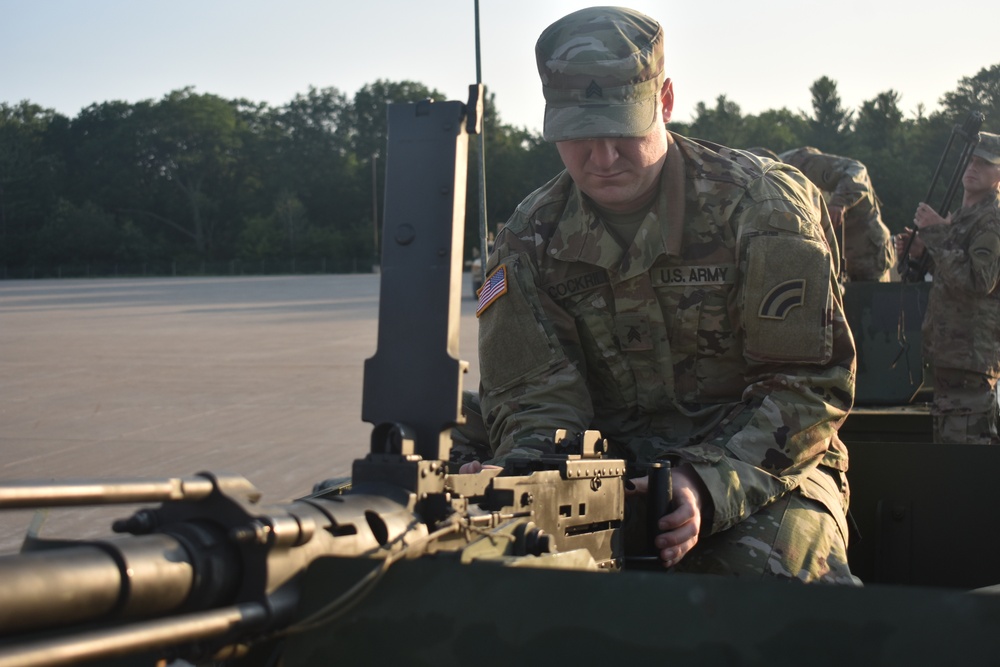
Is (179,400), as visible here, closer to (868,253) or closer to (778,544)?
(868,253)

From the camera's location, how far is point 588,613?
1.82 m

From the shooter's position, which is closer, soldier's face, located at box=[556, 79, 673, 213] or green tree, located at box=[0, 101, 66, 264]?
soldier's face, located at box=[556, 79, 673, 213]

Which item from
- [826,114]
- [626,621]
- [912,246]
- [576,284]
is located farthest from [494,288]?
[826,114]

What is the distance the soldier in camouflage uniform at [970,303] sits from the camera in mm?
7520

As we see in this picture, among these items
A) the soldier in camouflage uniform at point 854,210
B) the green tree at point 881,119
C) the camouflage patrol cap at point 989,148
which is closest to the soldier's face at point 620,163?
the camouflage patrol cap at point 989,148

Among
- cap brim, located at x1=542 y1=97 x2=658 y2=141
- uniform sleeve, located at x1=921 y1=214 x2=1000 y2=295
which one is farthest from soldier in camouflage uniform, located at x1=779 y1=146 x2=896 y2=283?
cap brim, located at x1=542 y1=97 x2=658 y2=141

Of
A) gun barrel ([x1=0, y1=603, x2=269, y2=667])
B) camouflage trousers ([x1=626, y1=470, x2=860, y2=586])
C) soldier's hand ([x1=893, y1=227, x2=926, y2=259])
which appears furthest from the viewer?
soldier's hand ([x1=893, y1=227, x2=926, y2=259])

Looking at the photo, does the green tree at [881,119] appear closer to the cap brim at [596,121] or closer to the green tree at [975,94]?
the green tree at [975,94]

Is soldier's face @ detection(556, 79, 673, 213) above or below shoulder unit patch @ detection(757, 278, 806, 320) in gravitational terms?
above

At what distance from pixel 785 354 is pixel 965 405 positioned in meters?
4.69

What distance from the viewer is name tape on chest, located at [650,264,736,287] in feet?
11.1

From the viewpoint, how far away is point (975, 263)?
24.9 feet

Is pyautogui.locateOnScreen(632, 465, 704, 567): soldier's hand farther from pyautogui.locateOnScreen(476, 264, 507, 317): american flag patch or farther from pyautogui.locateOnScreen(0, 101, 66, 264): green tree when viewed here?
pyautogui.locateOnScreen(0, 101, 66, 264): green tree

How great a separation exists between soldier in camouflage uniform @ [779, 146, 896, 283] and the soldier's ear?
5783 mm
